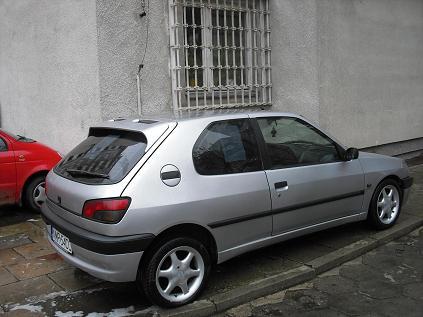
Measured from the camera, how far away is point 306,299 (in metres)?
4.10

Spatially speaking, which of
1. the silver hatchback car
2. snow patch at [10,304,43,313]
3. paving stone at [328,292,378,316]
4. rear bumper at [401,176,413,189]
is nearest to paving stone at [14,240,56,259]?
the silver hatchback car

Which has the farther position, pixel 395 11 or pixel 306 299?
pixel 395 11

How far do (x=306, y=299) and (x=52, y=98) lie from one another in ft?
17.2

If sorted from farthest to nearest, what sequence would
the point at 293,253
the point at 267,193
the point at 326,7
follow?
the point at 326,7, the point at 293,253, the point at 267,193

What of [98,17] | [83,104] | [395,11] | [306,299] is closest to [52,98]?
[83,104]

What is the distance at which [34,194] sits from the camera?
22.0 ft

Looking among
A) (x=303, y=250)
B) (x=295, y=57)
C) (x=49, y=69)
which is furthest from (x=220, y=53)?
(x=303, y=250)

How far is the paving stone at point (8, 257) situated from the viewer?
4.92 metres

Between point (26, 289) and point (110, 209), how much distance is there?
1.38 m

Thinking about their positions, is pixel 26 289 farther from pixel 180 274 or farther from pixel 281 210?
pixel 281 210

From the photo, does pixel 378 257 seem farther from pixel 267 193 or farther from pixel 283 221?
pixel 267 193

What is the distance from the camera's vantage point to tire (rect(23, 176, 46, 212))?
6668mm

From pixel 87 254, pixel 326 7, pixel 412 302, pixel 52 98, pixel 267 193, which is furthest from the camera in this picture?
pixel 326 7

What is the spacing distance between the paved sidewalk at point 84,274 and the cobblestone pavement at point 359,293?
28 centimetres
